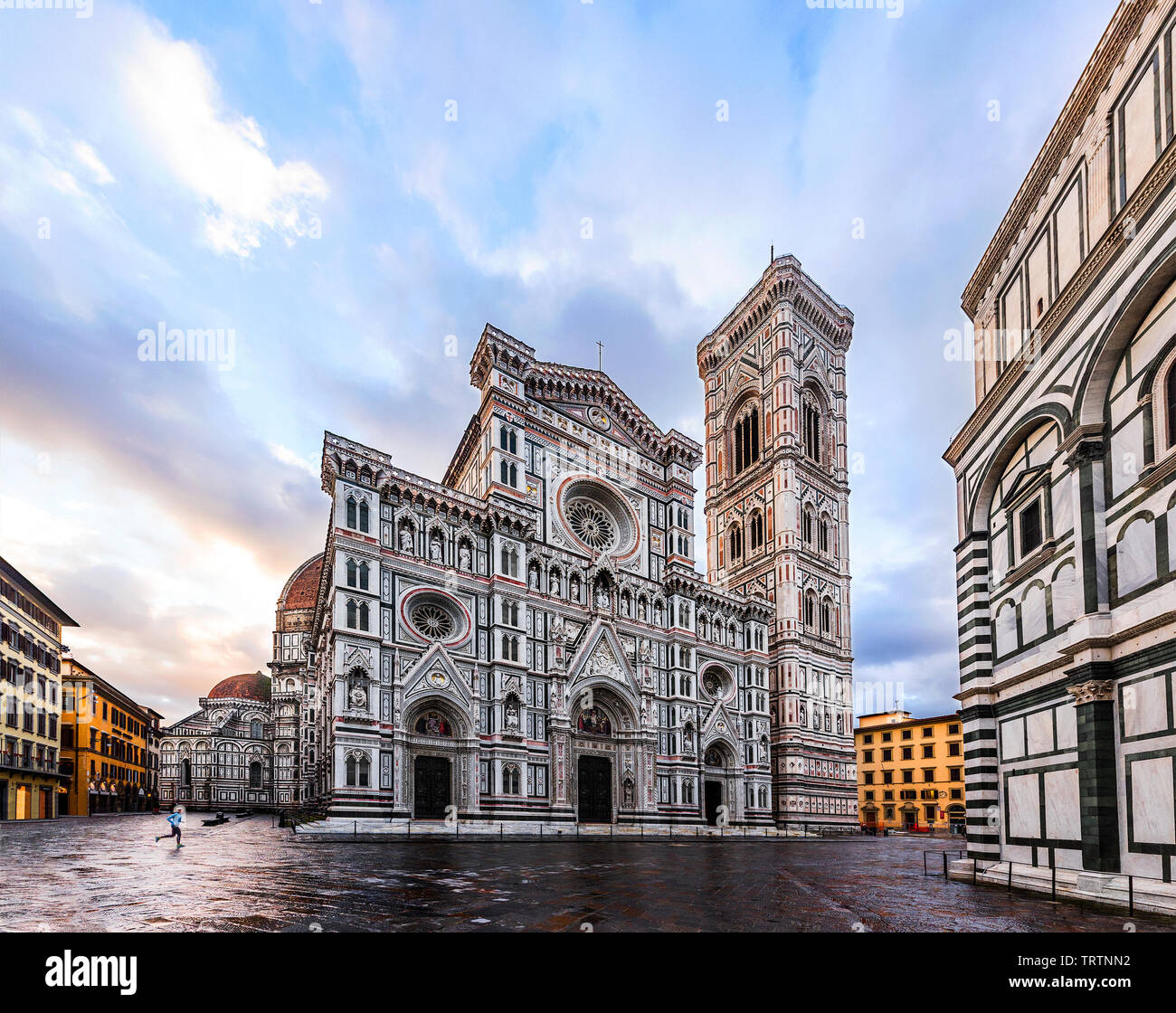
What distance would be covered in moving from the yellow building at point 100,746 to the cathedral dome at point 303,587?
62.0ft

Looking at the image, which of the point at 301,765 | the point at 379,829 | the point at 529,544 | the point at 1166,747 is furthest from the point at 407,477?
the point at 301,765

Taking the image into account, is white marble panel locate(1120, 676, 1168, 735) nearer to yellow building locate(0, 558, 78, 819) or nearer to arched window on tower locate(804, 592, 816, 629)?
arched window on tower locate(804, 592, 816, 629)

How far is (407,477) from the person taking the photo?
40.2 m

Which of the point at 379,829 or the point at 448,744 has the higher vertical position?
the point at 448,744

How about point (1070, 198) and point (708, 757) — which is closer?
point (1070, 198)

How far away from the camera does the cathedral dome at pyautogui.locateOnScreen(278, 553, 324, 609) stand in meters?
94.1

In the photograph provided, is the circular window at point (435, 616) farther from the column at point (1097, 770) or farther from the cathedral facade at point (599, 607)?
the column at point (1097, 770)

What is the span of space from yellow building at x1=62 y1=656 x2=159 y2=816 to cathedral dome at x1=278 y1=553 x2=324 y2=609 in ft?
62.0

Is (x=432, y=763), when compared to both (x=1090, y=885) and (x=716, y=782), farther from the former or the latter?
(x=1090, y=885)

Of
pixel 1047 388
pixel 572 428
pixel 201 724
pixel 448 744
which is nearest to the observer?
pixel 1047 388

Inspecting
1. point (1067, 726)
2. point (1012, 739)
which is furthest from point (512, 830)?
point (1067, 726)
